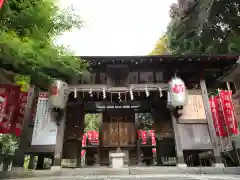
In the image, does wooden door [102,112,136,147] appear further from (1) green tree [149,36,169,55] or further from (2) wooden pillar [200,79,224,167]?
(1) green tree [149,36,169,55]

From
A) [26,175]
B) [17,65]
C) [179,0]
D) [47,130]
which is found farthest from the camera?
[179,0]

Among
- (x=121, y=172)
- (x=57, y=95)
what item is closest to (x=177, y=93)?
(x=121, y=172)

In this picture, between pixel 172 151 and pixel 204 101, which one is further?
pixel 172 151

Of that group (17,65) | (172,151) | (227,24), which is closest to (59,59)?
(17,65)

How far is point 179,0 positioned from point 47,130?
20057 mm

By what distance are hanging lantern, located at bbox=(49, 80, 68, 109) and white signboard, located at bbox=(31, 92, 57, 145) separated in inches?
33.9

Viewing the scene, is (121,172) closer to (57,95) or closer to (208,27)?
(57,95)

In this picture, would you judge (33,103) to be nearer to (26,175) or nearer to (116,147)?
(26,175)

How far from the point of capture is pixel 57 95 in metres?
10.8

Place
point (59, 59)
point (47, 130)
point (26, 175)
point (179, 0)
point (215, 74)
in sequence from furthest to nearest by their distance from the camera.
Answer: point (179, 0), point (215, 74), point (47, 130), point (26, 175), point (59, 59)

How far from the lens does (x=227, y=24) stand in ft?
65.3

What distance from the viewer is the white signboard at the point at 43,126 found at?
10.6m

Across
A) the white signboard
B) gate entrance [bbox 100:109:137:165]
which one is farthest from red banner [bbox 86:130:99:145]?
the white signboard

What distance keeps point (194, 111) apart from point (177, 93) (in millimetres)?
1619
